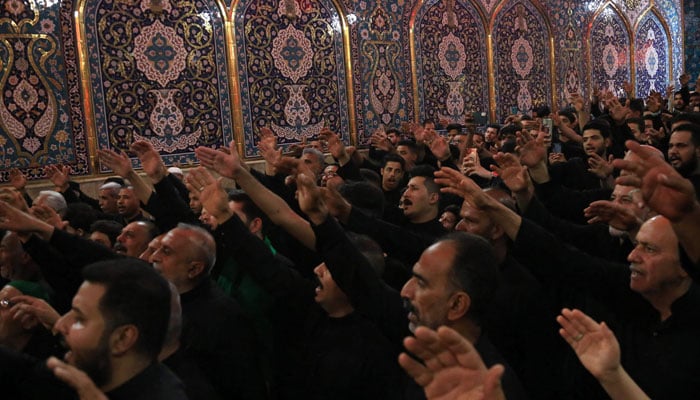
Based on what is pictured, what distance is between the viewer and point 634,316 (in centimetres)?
231

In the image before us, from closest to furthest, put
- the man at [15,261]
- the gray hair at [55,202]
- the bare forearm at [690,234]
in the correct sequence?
1. the bare forearm at [690,234]
2. the man at [15,261]
3. the gray hair at [55,202]

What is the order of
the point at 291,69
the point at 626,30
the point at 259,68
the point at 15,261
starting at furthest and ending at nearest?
the point at 626,30 < the point at 291,69 < the point at 259,68 < the point at 15,261

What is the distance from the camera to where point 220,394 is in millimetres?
2447

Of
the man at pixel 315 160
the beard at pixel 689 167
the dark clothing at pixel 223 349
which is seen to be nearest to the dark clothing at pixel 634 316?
the dark clothing at pixel 223 349

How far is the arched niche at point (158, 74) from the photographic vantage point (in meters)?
6.90

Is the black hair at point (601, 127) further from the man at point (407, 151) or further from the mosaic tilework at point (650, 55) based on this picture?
the mosaic tilework at point (650, 55)

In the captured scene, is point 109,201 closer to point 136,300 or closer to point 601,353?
point 136,300

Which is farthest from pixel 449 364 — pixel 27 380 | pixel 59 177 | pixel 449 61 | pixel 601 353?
pixel 449 61

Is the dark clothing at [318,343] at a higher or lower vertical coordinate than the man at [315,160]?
lower

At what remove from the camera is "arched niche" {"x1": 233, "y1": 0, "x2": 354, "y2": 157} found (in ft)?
25.8

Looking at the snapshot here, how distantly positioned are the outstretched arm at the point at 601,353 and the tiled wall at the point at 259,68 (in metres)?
6.18

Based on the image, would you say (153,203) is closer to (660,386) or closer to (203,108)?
(660,386)

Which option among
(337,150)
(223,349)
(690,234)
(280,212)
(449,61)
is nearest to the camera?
(690,234)

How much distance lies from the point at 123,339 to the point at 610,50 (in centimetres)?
1210
